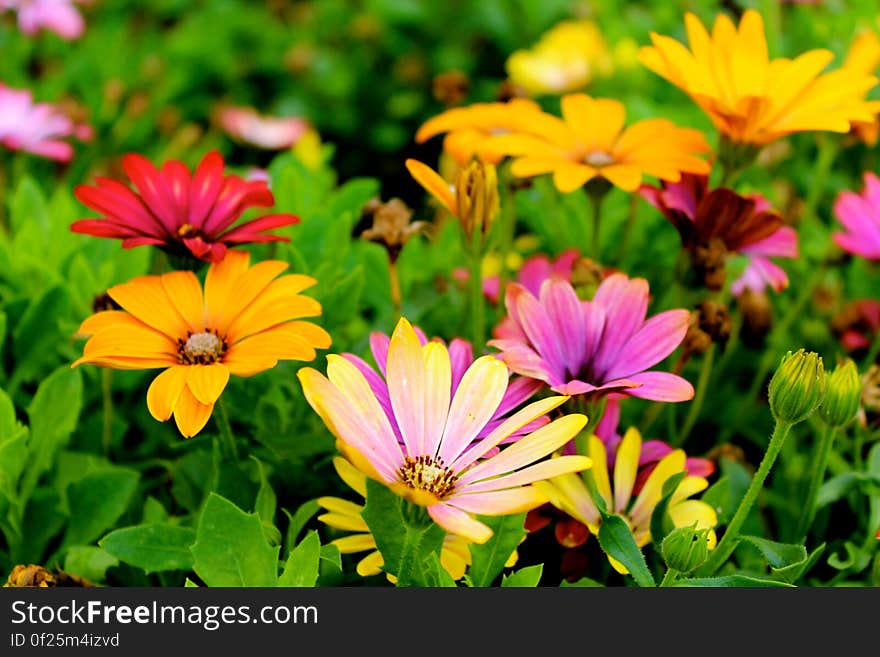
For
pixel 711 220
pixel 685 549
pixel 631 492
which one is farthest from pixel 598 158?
pixel 685 549

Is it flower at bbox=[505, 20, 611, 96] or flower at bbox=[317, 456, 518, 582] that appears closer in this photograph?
flower at bbox=[317, 456, 518, 582]

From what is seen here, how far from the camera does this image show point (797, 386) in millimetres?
712

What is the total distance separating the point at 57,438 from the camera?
3.11 feet

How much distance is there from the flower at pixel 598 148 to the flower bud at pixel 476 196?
0.13 feet

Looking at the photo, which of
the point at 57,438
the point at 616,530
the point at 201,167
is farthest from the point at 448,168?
the point at 616,530

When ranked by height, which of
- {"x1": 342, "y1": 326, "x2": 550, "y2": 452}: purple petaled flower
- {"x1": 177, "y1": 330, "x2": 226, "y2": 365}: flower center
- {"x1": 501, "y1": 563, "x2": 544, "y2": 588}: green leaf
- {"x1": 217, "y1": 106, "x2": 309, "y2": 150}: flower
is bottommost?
{"x1": 501, "y1": 563, "x2": 544, "y2": 588}: green leaf

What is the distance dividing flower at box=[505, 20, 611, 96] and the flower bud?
1017mm

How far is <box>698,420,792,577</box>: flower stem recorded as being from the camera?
719mm

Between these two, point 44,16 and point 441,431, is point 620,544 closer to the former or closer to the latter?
point 441,431

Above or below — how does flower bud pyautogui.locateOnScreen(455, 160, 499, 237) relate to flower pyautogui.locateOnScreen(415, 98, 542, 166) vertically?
below

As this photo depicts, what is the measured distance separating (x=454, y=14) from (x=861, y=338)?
1532 millimetres

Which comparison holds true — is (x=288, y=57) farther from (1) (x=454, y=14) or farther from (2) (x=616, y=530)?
(2) (x=616, y=530)

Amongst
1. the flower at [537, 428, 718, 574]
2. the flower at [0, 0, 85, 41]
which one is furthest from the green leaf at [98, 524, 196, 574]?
the flower at [0, 0, 85, 41]

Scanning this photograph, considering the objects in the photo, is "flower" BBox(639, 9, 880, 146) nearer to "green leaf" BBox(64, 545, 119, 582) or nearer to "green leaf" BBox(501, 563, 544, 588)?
"green leaf" BBox(501, 563, 544, 588)
